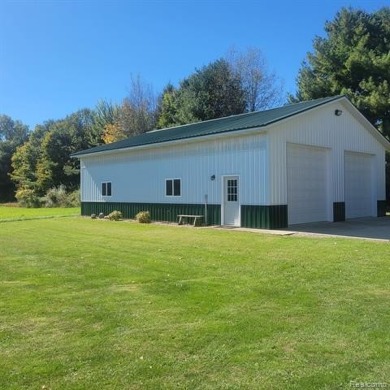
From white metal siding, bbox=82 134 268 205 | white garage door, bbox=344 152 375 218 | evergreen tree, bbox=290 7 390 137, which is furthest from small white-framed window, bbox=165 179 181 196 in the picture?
evergreen tree, bbox=290 7 390 137

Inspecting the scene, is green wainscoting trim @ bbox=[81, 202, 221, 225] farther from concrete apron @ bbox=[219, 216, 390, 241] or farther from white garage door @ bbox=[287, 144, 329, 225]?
white garage door @ bbox=[287, 144, 329, 225]

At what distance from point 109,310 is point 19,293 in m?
1.79

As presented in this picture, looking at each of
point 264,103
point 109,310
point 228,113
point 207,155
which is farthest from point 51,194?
point 109,310

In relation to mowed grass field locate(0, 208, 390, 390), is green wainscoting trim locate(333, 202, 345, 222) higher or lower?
higher

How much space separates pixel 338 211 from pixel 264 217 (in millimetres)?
5067

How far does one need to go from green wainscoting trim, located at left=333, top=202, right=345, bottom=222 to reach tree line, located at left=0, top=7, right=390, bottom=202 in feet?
35.9

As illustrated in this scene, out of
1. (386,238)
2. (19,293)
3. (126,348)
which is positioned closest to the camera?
(126,348)

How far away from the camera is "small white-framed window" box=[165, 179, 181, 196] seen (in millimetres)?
20359

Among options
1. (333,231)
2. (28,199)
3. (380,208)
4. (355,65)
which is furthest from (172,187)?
(28,199)

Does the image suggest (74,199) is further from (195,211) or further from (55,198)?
(195,211)

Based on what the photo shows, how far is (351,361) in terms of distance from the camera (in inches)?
159

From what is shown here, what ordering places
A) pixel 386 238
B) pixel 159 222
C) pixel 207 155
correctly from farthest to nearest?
pixel 159 222, pixel 207 155, pixel 386 238

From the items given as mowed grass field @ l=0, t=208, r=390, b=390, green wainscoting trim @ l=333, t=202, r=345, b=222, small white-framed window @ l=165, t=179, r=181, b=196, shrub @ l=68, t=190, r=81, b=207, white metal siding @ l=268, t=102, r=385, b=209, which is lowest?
mowed grass field @ l=0, t=208, r=390, b=390

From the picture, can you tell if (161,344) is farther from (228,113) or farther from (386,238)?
(228,113)
